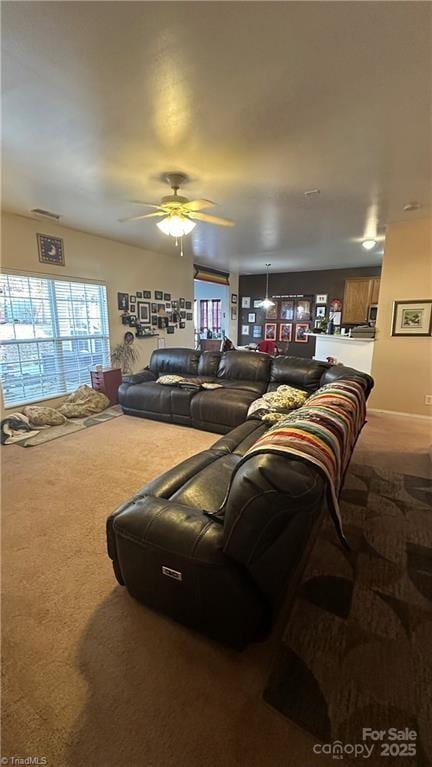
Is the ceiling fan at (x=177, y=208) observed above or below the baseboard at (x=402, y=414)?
above

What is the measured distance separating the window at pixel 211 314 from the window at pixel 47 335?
15.9 feet

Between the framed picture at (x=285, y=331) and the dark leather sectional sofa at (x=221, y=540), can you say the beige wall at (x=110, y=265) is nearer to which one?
the framed picture at (x=285, y=331)

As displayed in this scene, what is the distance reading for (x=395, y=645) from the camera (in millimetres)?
1331

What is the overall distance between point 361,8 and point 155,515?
2.16m

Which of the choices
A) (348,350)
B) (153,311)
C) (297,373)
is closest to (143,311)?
(153,311)

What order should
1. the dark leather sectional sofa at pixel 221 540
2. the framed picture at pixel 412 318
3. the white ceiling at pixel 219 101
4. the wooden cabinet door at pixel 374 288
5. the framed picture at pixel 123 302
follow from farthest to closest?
the wooden cabinet door at pixel 374 288
the framed picture at pixel 123 302
the framed picture at pixel 412 318
the white ceiling at pixel 219 101
the dark leather sectional sofa at pixel 221 540

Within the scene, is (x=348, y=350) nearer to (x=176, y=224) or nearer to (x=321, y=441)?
(x=176, y=224)

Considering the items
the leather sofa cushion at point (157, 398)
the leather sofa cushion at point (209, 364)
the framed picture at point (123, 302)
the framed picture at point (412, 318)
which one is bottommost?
the leather sofa cushion at point (157, 398)

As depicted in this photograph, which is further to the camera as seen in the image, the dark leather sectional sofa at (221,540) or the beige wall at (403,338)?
the beige wall at (403,338)

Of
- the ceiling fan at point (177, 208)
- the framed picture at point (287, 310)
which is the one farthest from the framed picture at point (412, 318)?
the framed picture at point (287, 310)

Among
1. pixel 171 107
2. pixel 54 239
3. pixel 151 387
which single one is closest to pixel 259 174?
pixel 171 107

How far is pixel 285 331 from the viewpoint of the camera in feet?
29.9

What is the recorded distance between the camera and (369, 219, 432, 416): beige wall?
4020 millimetres

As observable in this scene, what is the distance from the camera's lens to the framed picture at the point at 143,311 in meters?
5.78
